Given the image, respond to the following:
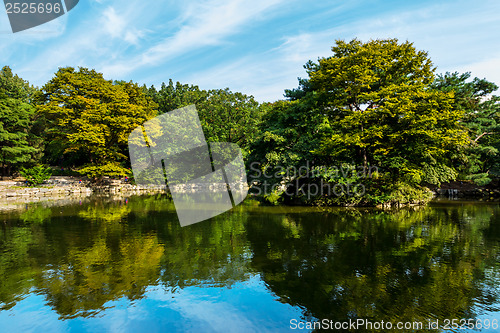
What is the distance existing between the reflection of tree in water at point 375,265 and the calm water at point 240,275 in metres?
0.05

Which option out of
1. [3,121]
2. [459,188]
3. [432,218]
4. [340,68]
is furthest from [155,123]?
[459,188]

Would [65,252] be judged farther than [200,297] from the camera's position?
Yes

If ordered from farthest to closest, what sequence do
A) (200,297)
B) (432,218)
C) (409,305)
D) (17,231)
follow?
(432,218) → (17,231) → (200,297) → (409,305)

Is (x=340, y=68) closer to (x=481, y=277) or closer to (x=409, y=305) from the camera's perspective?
(x=481, y=277)

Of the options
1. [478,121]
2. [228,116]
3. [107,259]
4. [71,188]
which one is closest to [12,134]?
[71,188]

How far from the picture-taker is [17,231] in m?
14.7

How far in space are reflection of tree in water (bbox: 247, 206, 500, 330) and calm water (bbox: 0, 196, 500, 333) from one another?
5 cm

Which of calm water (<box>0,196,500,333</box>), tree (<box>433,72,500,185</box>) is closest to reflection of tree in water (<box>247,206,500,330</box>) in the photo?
calm water (<box>0,196,500,333</box>)

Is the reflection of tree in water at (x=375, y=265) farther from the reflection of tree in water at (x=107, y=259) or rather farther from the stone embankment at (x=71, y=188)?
the stone embankment at (x=71, y=188)

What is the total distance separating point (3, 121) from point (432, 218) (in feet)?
171

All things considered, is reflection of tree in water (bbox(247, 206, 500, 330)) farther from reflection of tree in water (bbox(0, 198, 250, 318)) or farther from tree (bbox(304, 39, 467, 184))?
tree (bbox(304, 39, 467, 184))

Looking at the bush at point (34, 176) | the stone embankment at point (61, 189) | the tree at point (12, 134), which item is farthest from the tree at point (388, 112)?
the tree at point (12, 134)

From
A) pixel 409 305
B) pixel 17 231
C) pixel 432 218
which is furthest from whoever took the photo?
pixel 432 218

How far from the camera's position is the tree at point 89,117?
4006 centimetres
